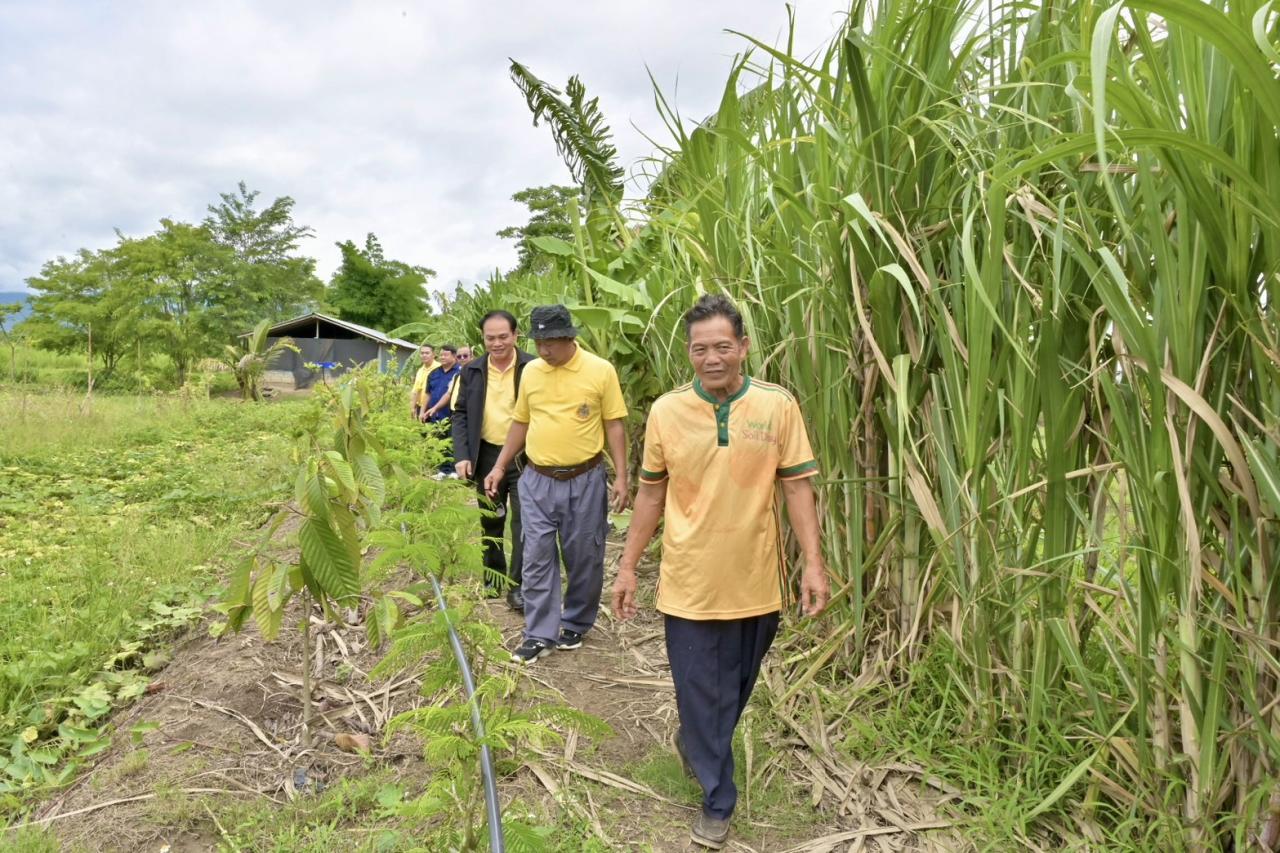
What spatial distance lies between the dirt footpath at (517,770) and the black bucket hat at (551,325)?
1.41 meters

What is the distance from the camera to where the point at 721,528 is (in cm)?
225

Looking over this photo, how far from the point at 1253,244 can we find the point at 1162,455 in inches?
16.5

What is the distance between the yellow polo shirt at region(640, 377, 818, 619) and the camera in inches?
88.4

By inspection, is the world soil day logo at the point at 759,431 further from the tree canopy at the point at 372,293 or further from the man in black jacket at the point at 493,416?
the tree canopy at the point at 372,293

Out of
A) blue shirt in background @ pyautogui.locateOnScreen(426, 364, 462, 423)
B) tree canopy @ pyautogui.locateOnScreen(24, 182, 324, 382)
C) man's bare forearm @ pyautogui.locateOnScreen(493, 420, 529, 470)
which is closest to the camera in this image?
man's bare forearm @ pyautogui.locateOnScreen(493, 420, 529, 470)

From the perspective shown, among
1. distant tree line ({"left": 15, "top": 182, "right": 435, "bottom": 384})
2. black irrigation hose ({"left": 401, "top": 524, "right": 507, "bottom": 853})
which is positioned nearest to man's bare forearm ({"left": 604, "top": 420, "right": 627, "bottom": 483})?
black irrigation hose ({"left": 401, "top": 524, "right": 507, "bottom": 853})

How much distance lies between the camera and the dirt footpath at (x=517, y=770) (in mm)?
2223

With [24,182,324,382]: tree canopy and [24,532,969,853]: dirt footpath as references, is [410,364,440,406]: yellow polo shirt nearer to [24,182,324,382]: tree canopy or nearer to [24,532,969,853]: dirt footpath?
[24,532,969,853]: dirt footpath

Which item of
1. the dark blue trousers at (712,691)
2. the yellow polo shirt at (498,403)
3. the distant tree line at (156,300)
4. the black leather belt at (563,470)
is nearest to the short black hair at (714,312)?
the dark blue trousers at (712,691)

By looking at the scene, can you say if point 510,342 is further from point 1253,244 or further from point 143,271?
point 143,271

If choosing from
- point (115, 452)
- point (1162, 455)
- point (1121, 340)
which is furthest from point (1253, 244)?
point (115, 452)

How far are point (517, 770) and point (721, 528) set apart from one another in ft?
3.56

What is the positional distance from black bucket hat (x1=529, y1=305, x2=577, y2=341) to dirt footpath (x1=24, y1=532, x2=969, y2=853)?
55.5 inches

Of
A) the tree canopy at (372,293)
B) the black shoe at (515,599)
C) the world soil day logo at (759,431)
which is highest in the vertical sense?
the tree canopy at (372,293)
